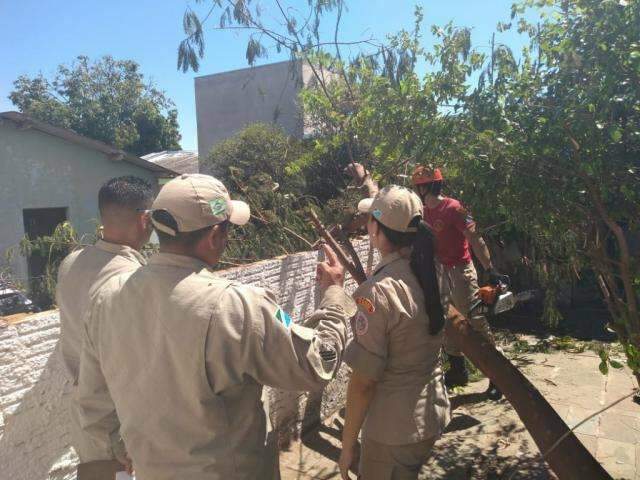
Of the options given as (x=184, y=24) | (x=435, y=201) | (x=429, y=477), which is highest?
(x=184, y=24)

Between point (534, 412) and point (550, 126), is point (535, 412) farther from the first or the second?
point (550, 126)

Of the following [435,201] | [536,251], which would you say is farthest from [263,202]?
[536,251]

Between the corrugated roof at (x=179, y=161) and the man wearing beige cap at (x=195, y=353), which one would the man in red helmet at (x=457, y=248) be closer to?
the man wearing beige cap at (x=195, y=353)

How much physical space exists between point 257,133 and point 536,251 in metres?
9.60

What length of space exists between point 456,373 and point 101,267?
3695 mm

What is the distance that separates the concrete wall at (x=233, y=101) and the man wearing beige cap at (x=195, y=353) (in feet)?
60.2

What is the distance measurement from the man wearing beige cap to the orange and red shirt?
9.72 feet

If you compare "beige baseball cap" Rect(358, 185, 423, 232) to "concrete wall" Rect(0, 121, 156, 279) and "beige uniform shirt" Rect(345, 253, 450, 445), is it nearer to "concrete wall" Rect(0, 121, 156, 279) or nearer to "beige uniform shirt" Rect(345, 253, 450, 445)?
"beige uniform shirt" Rect(345, 253, 450, 445)

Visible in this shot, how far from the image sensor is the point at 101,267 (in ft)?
7.45

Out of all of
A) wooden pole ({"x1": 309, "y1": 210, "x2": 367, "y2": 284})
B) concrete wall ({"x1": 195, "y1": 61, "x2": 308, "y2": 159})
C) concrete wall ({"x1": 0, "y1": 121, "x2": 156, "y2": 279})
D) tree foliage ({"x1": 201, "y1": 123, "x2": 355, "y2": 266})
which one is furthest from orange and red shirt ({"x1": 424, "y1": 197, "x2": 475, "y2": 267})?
concrete wall ({"x1": 195, "y1": 61, "x2": 308, "y2": 159})

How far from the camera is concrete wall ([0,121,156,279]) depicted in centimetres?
1162

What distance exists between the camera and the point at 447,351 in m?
4.72

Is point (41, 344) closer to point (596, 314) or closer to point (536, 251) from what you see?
point (536, 251)

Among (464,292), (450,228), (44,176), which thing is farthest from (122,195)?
(44,176)
